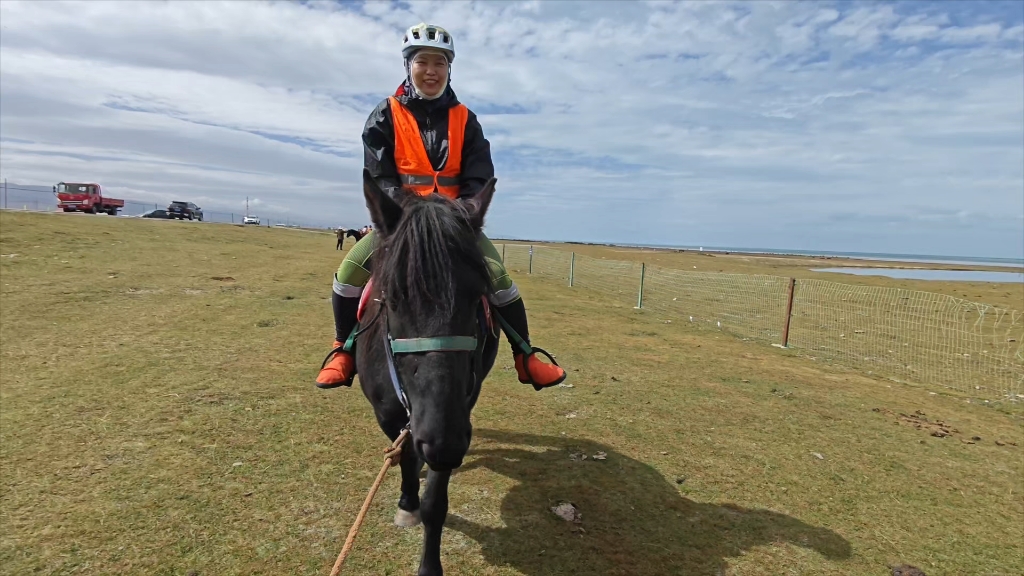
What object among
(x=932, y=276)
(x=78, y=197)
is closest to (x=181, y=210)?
(x=78, y=197)

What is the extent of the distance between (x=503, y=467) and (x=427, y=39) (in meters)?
3.76

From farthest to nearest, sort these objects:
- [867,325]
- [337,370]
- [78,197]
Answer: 1. [78,197]
2. [867,325]
3. [337,370]

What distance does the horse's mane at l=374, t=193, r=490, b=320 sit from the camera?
231 centimetres

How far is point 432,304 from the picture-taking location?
2.31m

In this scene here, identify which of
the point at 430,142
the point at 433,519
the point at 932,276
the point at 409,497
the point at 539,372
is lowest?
the point at 409,497

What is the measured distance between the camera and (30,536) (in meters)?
3.23

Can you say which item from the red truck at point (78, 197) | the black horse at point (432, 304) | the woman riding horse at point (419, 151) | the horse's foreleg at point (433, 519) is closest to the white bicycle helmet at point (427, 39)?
the woman riding horse at point (419, 151)

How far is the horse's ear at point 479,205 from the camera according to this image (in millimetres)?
2672

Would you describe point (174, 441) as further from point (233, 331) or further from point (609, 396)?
point (609, 396)

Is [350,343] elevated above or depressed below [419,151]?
below

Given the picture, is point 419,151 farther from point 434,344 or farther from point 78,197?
point 78,197

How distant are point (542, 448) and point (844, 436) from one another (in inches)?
149

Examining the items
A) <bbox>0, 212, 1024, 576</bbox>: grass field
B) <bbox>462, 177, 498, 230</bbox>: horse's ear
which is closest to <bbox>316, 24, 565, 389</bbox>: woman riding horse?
<bbox>462, 177, 498, 230</bbox>: horse's ear

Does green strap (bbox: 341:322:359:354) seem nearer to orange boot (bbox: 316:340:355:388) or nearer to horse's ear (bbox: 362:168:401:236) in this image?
orange boot (bbox: 316:340:355:388)
